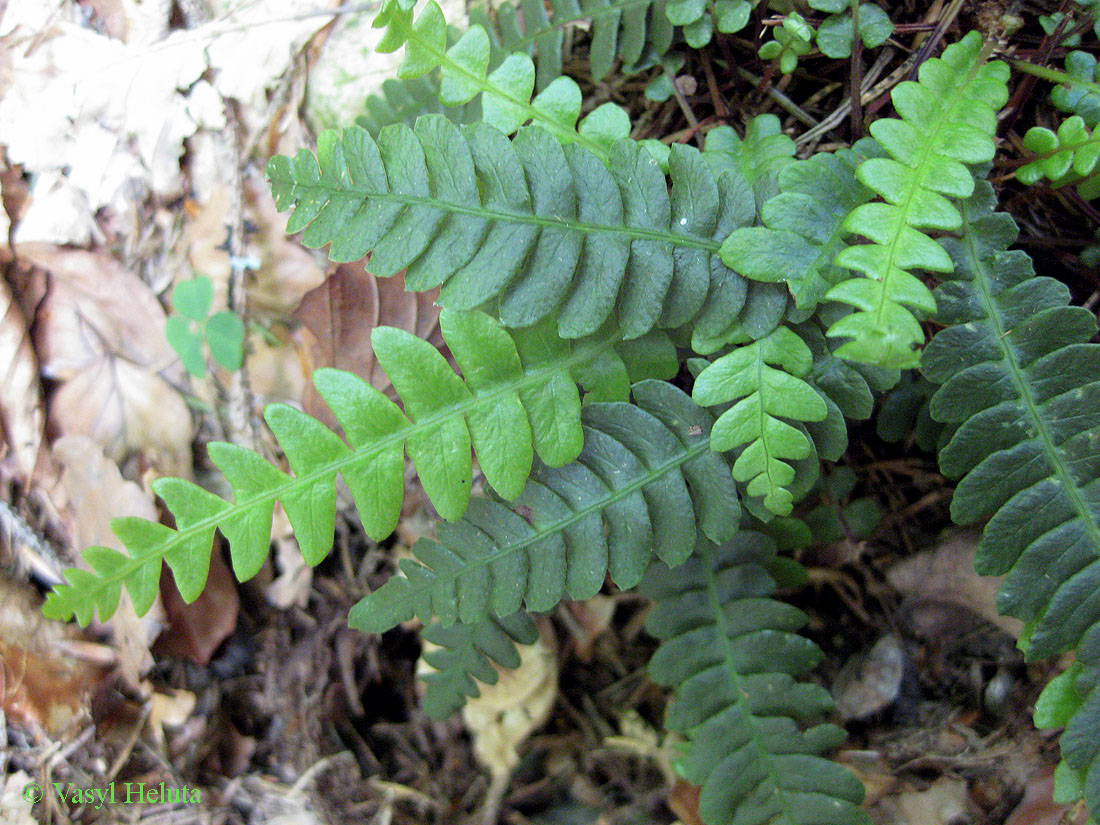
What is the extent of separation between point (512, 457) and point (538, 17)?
1239 millimetres

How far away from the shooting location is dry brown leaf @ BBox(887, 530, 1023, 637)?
206 cm

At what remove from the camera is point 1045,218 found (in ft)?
6.14

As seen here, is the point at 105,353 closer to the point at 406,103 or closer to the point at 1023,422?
the point at 406,103

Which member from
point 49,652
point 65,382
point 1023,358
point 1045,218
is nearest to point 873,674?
point 1023,358

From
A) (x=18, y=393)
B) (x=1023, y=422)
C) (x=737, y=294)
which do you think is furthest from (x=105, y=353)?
(x=1023, y=422)

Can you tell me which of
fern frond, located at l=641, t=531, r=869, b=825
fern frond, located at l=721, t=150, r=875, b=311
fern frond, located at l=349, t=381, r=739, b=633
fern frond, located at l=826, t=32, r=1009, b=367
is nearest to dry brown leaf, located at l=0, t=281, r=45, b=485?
fern frond, located at l=349, t=381, r=739, b=633

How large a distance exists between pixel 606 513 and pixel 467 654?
68cm

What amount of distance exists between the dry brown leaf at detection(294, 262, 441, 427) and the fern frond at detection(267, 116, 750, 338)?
0.72 meters

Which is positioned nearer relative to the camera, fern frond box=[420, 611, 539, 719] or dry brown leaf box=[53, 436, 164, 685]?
fern frond box=[420, 611, 539, 719]

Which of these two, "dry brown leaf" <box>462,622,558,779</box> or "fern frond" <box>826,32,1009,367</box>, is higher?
"fern frond" <box>826,32,1009,367</box>

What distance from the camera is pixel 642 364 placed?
5.51 ft

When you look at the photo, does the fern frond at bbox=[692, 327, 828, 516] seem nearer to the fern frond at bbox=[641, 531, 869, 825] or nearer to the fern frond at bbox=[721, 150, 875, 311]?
the fern frond at bbox=[721, 150, 875, 311]

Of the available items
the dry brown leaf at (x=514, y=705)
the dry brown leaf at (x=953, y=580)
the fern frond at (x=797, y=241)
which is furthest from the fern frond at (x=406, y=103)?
the dry brown leaf at (x=953, y=580)

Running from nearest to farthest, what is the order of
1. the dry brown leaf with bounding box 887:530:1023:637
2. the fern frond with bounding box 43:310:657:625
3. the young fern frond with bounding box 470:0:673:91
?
the fern frond with bounding box 43:310:657:625
the young fern frond with bounding box 470:0:673:91
the dry brown leaf with bounding box 887:530:1023:637
